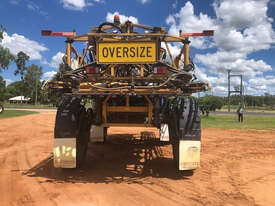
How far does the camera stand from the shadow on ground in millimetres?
3844

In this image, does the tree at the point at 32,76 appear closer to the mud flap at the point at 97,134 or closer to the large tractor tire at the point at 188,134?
the mud flap at the point at 97,134

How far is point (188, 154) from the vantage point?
3.81 metres

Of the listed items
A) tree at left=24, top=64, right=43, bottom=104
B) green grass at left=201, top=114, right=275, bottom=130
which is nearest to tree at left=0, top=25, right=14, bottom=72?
green grass at left=201, top=114, right=275, bottom=130

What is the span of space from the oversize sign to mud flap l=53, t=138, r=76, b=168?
1.63 meters

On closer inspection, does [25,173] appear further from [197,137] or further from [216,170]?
[216,170]

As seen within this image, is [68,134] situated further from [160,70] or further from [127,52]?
[160,70]

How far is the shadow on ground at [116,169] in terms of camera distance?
12.6 ft

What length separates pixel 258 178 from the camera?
12.7 feet

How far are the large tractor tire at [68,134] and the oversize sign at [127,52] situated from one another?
1.25 meters

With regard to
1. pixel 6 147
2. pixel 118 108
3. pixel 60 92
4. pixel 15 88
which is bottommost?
pixel 6 147

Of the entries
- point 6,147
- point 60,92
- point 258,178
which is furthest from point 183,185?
point 6,147

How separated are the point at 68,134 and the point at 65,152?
335 mm

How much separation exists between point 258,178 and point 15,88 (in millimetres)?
107209

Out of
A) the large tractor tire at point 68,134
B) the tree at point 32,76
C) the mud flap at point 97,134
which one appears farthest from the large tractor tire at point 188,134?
the tree at point 32,76
